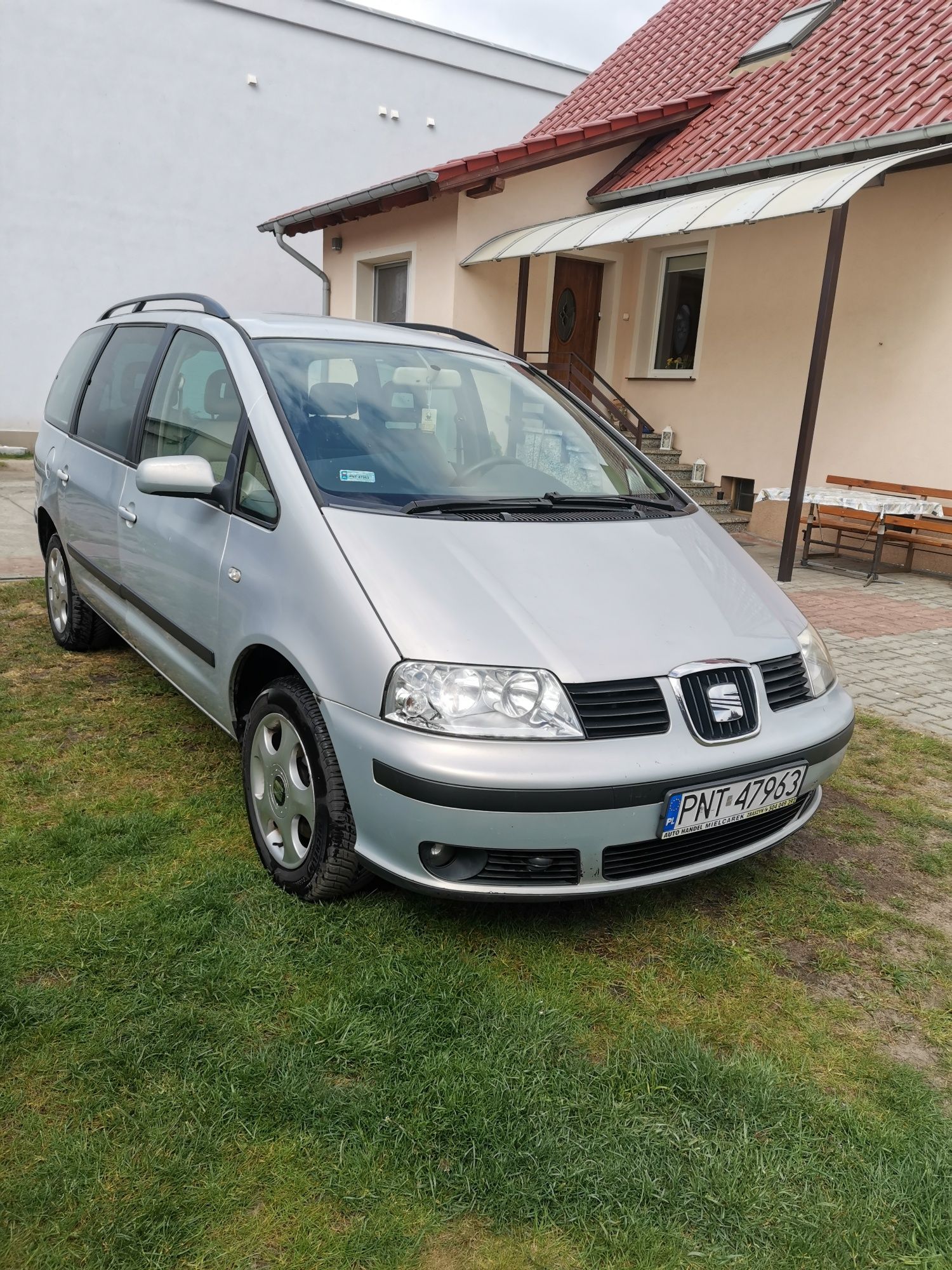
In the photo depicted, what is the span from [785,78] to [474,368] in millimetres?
9217

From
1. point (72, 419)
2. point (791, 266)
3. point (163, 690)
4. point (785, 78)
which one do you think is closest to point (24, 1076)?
point (163, 690)

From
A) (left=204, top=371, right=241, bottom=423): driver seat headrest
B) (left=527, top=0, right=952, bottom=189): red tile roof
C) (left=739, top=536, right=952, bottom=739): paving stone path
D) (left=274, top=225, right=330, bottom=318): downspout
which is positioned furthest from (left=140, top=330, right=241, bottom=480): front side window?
(left=274, top=225, right=330, bottom=318): downspout

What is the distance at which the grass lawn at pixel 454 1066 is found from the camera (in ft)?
5.81

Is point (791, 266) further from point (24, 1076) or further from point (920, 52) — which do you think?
point (24, 1076)

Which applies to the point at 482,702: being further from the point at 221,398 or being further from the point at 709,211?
the point at 709,211

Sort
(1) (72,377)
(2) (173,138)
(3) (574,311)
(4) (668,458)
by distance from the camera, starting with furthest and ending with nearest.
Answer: (2) (173,138)
(3) (574,311)
(4) (668,458)
(1) (72,377)

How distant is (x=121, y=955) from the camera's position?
8.07ft

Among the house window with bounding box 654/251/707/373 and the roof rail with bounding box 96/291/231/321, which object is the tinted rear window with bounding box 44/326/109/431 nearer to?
the roof rail with bounding box 96/291/231/321

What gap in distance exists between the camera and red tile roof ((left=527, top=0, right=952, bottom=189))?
28.8ft

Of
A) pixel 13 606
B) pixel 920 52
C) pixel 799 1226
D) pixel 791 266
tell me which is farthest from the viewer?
pixel 791 266

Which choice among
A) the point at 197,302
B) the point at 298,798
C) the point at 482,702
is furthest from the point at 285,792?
the point at 197,302

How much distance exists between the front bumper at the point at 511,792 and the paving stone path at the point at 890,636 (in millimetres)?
2906

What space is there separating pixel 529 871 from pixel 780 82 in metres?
11.1

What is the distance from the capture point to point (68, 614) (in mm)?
4945
